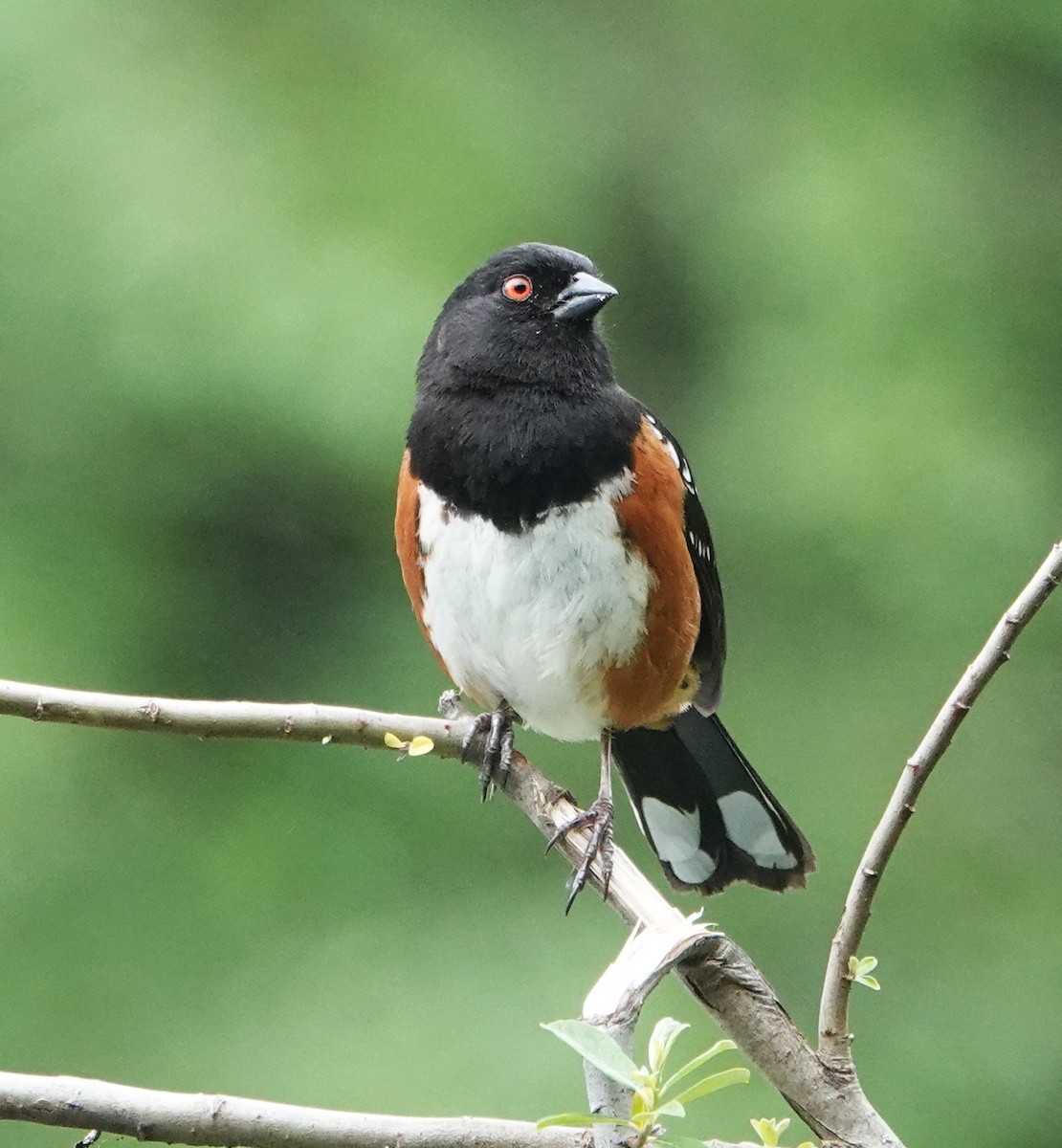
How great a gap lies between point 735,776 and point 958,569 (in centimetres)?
199

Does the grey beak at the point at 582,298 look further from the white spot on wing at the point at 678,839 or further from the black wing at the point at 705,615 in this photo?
the white spot on wing at the point at 678,839

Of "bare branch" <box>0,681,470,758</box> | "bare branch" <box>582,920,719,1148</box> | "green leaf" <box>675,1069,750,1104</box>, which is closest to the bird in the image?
"bare branch" <box>0,681,470,758</box>

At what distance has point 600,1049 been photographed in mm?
1257

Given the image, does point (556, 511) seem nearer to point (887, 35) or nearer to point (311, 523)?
point (311, 523)

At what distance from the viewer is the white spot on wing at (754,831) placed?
280cm

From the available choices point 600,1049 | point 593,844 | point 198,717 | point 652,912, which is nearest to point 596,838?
point 593,844

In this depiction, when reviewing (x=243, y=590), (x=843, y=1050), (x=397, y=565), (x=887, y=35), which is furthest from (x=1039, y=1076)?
(x=887, y=35)

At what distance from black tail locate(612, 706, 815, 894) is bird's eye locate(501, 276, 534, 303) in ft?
2.51

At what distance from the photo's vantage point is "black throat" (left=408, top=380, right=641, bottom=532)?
2.46 meters

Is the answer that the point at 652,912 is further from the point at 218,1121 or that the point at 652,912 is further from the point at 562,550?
the point at 562,550

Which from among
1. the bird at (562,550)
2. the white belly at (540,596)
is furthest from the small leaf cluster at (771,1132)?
the white belly at (540,596)

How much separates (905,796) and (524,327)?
135 cm

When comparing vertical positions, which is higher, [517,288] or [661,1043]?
[517,288]

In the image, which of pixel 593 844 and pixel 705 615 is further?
pixel 705 615
